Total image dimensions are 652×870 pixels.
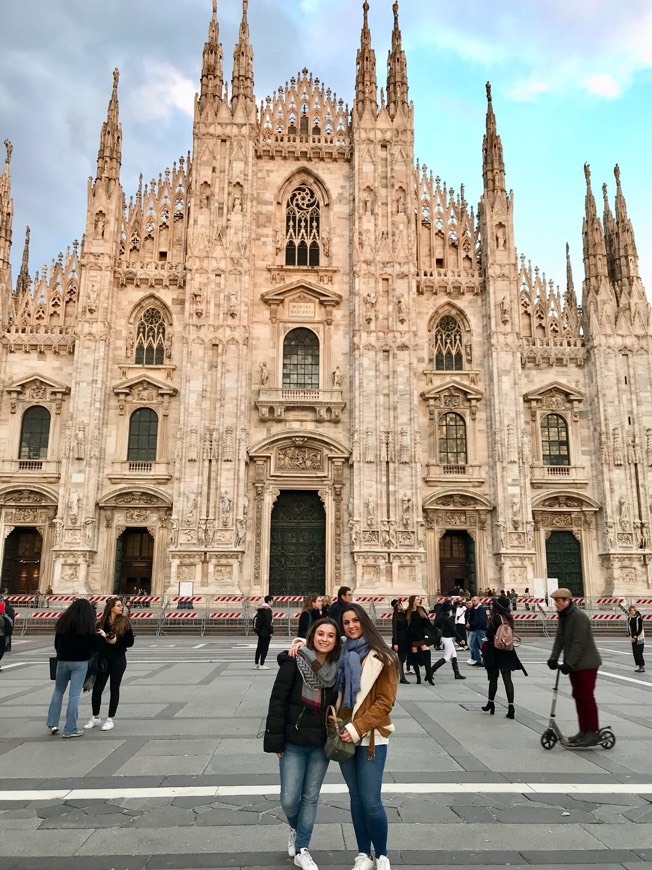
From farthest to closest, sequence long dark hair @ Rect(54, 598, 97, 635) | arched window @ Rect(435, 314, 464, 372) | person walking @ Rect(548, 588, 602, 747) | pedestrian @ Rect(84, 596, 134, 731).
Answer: arched window @ Rect(435, 314, 464, 372) < pedestrian @ Rect(84, 596, 134, 731) < long dark hair @ Rect(54, 598, 97, 635) < person walking @ Rect(548, 588, 602, 747)

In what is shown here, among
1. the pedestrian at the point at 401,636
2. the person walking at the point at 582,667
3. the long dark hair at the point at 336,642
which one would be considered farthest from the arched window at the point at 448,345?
the long dark hair at the point at 336,642

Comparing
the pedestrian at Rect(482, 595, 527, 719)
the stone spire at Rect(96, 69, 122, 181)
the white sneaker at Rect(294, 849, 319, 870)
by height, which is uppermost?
the stone spire at Rect(96, 69, 122, 181)

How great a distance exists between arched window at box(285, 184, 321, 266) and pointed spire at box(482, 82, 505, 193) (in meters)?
8.49

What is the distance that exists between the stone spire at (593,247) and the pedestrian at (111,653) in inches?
1200

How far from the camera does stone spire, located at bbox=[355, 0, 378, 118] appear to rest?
3441 cm

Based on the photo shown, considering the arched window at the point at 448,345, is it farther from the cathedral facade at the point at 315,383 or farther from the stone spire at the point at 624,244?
the stone spire at the point at 624,244

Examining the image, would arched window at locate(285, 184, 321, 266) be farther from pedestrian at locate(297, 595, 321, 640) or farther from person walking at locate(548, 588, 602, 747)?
person walking at locate(548, 588, 602, 747)

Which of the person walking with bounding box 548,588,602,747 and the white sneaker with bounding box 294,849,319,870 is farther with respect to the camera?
the person walking with bounding box 548,588,602,747

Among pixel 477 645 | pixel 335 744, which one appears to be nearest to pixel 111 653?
pixel 335 744

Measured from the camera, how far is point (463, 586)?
31328 mm

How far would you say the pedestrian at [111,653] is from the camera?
898 cm

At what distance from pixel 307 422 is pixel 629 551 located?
15.3m

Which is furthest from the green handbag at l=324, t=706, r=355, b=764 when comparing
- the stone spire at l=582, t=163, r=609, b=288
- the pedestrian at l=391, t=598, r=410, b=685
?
the stone spire at l=582, t=163, r=609, b=288

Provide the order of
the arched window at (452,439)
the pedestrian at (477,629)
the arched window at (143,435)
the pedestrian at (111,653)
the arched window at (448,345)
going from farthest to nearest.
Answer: the arched window at (448,345) → the arched window at (452,439) → the arched window at (143,435) → the pedestrian at (477,629) → the pedestrian at (111,653)
